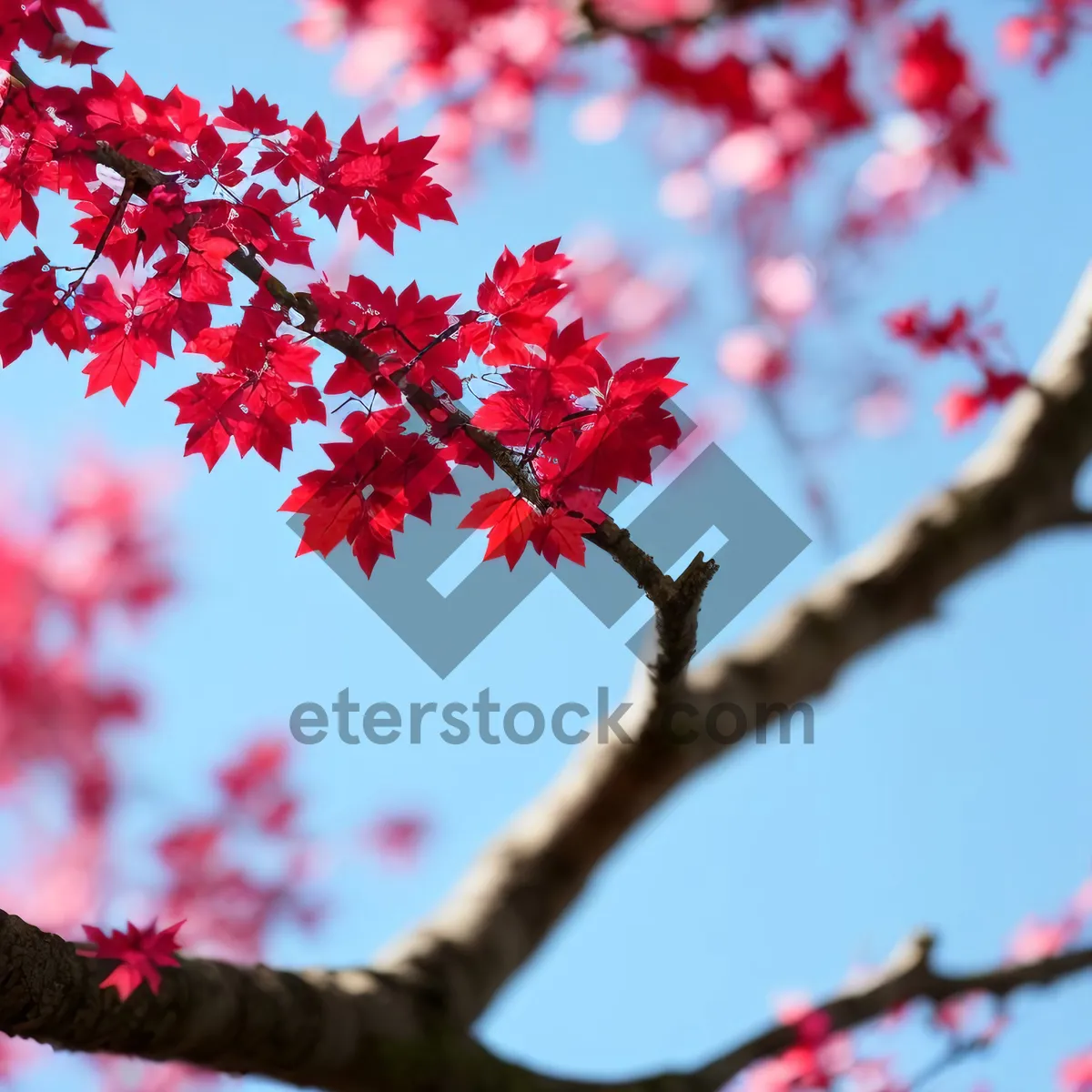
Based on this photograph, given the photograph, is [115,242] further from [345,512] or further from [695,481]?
[695,481]

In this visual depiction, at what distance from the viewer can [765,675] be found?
10.2ft

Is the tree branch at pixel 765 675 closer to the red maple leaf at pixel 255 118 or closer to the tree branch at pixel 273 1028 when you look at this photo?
the tree branch at pixel 273 1028

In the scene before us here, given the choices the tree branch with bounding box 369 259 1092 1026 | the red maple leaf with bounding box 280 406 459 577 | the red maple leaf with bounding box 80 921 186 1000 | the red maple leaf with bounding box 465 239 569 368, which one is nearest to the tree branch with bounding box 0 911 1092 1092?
the red maple leaf with bounding box 80 921 186 1000

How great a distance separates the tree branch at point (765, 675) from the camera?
108 inches

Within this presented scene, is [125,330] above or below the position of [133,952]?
above

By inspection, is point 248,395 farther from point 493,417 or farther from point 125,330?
point 493,417

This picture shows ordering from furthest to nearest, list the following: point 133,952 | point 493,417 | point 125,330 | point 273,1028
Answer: point 273,1028 < point 133,952 < point 125,330 < point 493,417

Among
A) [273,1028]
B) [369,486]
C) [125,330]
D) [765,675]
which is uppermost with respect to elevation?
[765,675]

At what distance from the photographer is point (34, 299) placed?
1.57m

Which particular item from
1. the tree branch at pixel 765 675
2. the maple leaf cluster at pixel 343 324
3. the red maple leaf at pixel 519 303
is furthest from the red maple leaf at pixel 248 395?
the tree branch at pixel 765 675

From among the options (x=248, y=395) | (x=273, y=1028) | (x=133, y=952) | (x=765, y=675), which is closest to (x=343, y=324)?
(x=248, y=395)

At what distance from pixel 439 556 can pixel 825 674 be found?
1.23 meters

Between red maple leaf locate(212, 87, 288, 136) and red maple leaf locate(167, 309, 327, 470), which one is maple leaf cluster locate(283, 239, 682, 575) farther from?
red maple leaf locate(212, 87, 288, 136)

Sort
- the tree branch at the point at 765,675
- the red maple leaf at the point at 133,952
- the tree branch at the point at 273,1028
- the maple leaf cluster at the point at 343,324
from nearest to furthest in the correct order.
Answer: the maple leaf cluster at the point at 343,324
the tree branch at the point at 273,1028
the red maple leaf at the point at 133,952
the tree branch at the point at 765,675
